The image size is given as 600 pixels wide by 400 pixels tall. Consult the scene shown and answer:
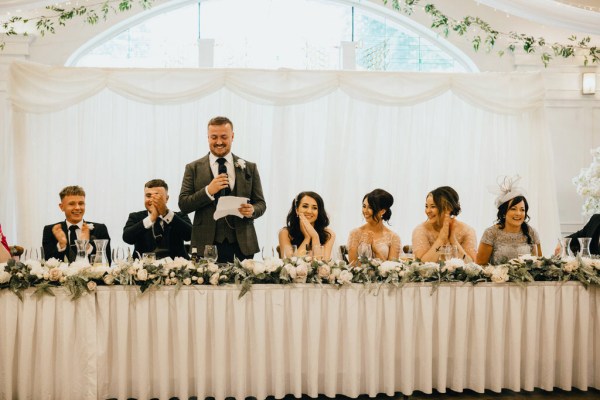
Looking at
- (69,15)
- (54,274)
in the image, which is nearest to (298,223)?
(54,274)

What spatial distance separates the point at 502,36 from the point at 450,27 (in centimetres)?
63

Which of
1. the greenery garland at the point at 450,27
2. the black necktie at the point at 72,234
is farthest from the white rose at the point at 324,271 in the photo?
the greenery garland at the point at 450,27

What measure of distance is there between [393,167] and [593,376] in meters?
3.35

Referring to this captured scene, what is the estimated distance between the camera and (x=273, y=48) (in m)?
7.50

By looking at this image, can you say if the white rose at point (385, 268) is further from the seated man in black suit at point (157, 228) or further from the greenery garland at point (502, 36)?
the greenery garland at point (502, 36)

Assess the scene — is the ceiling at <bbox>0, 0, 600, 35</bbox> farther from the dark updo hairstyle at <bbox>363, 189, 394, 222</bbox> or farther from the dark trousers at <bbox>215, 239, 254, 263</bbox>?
the dark trousers at <bbox>215, 239, 254, 263</bbox>

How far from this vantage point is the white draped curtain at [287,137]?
631 centimetres

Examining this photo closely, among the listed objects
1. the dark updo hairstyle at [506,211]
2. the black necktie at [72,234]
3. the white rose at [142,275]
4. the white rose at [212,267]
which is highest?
the dark updo hairstyle at [506,211]

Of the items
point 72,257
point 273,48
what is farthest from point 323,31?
point 72,257

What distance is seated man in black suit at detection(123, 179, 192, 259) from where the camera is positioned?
15.7ft

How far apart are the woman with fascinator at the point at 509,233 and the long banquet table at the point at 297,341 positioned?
0.88m

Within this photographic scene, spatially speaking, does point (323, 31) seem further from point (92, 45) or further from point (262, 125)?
point (92, 45)

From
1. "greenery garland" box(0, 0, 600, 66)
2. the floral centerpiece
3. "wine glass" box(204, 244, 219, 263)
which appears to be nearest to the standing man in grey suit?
"wine glass" box(204, 244, 219, 263)

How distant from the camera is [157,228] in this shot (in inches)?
190
